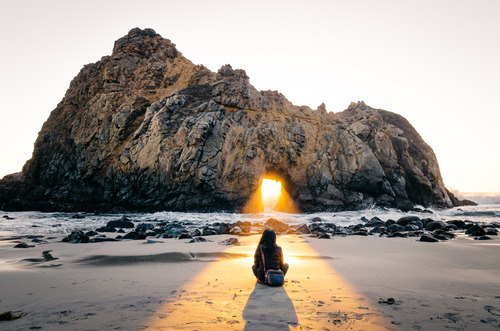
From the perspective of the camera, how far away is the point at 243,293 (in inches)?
144

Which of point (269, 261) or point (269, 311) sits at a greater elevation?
point (269, 261)

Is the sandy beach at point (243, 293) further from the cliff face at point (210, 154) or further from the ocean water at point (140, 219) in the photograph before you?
the cliff face at point (210, 154)

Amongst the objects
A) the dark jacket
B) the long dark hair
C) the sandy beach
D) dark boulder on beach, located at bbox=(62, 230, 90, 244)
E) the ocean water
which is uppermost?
the long dark hair

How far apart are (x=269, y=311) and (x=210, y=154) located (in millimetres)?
24212

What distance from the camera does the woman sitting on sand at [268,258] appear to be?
14.0 ft

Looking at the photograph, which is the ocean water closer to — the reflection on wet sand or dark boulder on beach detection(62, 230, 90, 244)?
dark boulder on beach detection(62, 230, 90, 244)

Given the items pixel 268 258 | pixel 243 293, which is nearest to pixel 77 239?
pixel 268 258

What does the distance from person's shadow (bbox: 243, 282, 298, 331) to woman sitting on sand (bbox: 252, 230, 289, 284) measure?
1.50ft

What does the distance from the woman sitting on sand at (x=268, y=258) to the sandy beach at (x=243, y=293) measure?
181 mm

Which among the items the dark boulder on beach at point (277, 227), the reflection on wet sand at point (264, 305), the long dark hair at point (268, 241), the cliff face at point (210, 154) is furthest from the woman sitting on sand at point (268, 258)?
the cliff face at point (210, 154)

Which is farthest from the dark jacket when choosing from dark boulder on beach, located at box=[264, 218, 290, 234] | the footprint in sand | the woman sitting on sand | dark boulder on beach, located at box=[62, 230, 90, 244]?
dark boulder on beach, located at box=[264, 218, 290, 234]

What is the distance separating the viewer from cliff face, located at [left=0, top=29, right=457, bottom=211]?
26781mm

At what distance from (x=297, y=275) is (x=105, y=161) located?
1196 inches

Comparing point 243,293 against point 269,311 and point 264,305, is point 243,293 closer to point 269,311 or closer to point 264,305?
point 264,305
